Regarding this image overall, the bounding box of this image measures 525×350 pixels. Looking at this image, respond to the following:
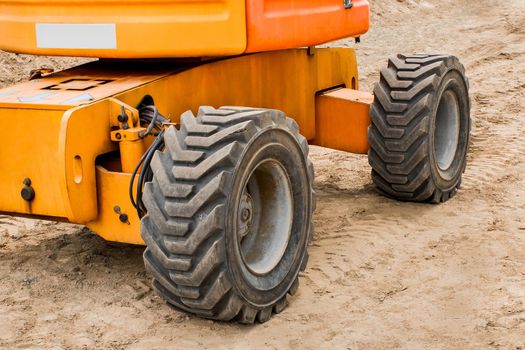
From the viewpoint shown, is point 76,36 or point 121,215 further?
point 76,36

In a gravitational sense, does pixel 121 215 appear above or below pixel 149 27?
below

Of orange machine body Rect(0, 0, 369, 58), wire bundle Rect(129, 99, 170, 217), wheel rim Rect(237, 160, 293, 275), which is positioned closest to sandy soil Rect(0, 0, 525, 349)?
wheel rim Rect(237, 160, 293, 275)

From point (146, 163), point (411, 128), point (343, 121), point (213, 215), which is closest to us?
point (213, 215)

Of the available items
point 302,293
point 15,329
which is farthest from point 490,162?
point 15,329

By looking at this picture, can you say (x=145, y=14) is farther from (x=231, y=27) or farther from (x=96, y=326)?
(x=96, y=326)

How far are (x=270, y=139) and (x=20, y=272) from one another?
171cm

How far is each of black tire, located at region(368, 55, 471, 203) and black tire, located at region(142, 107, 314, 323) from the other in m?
1.75

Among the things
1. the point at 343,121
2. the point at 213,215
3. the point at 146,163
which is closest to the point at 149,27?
the point at 146,163

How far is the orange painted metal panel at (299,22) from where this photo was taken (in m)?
5.02

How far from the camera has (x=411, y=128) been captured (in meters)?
6.31

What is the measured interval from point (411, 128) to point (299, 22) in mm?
1285

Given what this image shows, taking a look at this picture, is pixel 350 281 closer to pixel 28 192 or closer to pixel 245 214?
pixel 245 214

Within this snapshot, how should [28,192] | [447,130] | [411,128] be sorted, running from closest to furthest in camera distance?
1. [28,192]
2. [411,128]
3. [447,130]

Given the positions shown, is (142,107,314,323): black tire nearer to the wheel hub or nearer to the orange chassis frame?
the wheel hub
